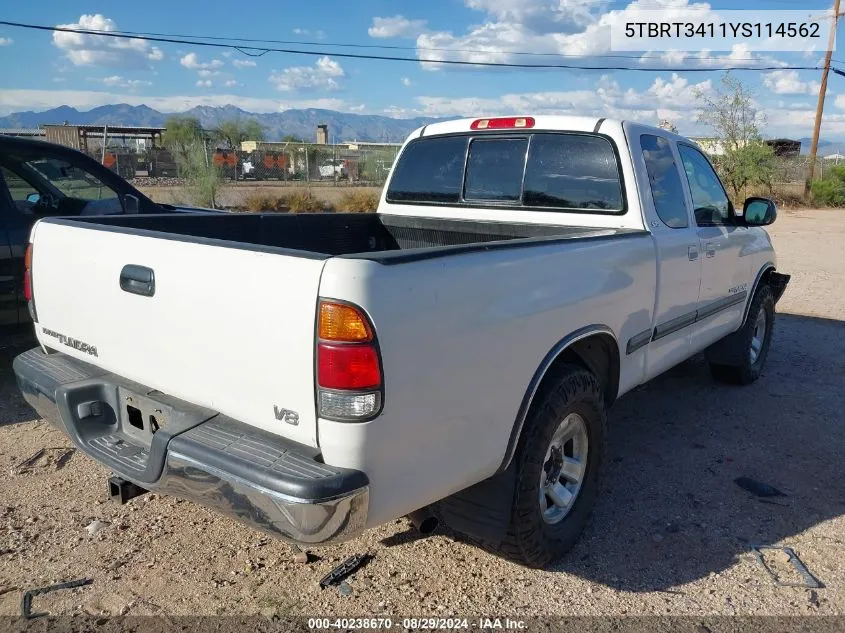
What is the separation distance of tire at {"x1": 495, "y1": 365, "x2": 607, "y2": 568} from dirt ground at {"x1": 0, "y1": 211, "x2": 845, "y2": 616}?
159 mm

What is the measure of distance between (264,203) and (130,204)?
14046 millimetres

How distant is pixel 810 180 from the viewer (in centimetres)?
3278

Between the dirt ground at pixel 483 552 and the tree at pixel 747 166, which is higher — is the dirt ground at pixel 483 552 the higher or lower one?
the lower one

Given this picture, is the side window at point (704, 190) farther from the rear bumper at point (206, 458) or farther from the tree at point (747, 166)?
the tree at point (747, 166)

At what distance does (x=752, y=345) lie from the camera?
585cm

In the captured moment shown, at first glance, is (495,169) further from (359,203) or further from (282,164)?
(282,164)

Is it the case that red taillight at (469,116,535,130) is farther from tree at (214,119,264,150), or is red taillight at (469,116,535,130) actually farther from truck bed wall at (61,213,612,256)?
tree at (214,119,264,150)

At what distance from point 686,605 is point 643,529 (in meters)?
0.62

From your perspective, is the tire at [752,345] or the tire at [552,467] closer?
the tire at [552,467]

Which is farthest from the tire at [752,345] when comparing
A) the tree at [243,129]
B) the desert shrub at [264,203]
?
the tree at [243,129]

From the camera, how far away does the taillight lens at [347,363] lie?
211 centimetres

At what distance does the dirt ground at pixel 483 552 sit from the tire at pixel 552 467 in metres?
0.16

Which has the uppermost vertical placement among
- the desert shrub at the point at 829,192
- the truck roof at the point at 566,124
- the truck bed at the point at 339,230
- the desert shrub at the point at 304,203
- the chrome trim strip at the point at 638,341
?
the truck roof at the point at 566,124

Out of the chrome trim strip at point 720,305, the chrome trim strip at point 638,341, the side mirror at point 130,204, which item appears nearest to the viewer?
the chrome trim strip at point 638,341
